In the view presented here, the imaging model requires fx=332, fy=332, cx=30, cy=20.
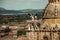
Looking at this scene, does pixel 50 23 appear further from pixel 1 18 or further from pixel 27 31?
pixel 1 18

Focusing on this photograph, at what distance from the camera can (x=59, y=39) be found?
11.5m

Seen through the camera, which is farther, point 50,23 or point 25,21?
point 25,21

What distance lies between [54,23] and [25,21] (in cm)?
265

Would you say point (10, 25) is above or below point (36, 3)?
below

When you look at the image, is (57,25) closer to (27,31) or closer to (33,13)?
(27,31)

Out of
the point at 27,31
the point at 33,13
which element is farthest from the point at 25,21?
the point at 27,31

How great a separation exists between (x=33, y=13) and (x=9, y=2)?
1.21 meters

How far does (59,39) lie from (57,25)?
50 centimetres

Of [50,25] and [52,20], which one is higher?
[52,20]

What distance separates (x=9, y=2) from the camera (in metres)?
14.1

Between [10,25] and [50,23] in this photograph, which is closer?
[50,23]

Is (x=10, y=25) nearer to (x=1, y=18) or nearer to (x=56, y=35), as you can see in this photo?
(x=1, y=18)

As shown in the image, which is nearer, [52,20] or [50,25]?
[50,25]

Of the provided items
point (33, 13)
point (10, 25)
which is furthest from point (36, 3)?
point (10, 25)
